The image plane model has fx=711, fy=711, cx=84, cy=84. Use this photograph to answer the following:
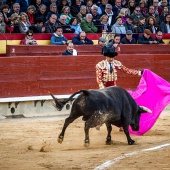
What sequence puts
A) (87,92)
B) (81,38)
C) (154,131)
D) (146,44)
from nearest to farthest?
(87,92) → (154,131) → (81,38) → (146,44)

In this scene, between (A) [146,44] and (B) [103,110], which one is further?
(A) [146,44]

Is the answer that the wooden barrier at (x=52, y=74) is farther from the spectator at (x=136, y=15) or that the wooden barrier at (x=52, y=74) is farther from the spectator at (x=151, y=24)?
the spectator at (x=136, y=15)

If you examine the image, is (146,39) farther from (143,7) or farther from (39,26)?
(39,26)

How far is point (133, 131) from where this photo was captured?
990 cm

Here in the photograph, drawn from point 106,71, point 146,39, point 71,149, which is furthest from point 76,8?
→ point 71,149

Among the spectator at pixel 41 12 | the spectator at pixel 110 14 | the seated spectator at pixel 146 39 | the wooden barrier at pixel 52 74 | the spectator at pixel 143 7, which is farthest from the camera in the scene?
the spectator at pixel 143 7

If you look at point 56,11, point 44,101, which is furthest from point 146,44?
point 44,101

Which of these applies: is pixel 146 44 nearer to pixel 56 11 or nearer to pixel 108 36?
pixel 108 36

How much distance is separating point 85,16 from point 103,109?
6.01 metres

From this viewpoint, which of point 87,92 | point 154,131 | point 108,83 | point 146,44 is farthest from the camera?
point 146,44

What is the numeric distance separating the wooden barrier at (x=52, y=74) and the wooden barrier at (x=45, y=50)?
45cm

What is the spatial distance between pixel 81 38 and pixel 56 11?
2.58ft

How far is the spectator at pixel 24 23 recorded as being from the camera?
12.7 metres

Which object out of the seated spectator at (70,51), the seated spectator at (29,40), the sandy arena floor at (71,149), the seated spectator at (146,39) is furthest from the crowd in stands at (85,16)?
the sandy arena floor at (71,149)
